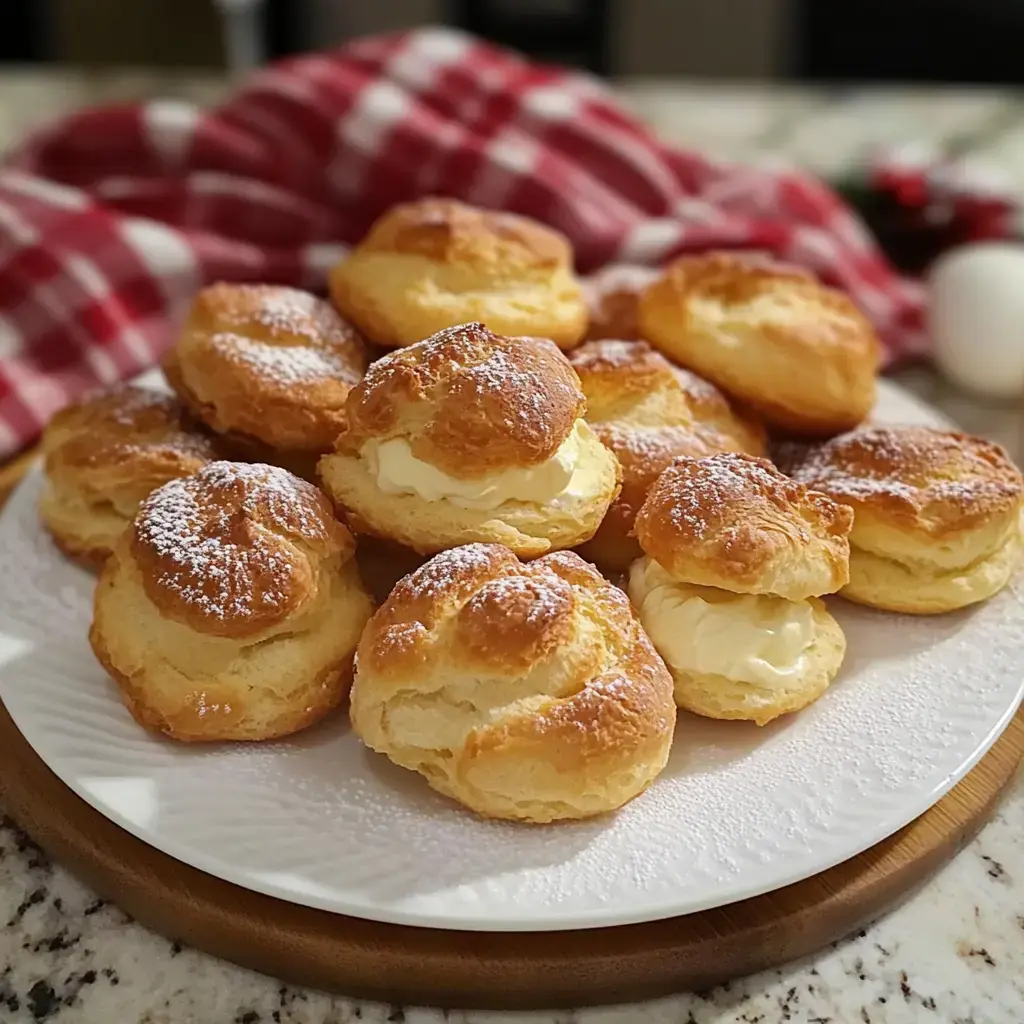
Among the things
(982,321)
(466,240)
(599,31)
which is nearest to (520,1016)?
(466,240)

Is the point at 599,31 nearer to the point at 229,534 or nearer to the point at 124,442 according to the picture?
the point at 124,442

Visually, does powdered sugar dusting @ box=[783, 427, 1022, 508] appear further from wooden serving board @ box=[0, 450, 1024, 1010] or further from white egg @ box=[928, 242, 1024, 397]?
white egg @ box=[928, 242, 1024, 397]

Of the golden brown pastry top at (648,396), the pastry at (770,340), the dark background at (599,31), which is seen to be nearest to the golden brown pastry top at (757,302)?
the pastry at (770,340)

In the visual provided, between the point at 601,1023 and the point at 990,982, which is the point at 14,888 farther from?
the point at 990,982

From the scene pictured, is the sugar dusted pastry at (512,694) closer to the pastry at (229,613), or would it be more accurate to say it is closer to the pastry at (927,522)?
the pastry at (229,613)

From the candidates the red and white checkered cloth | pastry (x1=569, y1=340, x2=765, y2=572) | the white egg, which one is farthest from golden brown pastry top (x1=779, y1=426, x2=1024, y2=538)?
the red and white checkered cloth

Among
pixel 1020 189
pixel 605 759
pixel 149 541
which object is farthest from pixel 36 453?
pixel 1020 189
